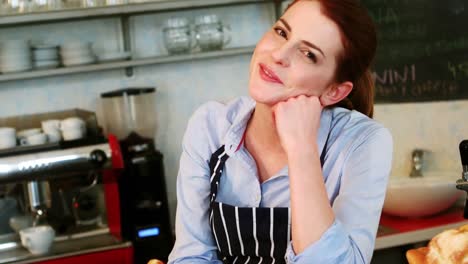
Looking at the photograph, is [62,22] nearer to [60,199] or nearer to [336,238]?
[60,199]

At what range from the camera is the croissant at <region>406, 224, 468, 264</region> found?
4.72 ft

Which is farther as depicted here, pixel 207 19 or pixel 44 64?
pixel 207 19

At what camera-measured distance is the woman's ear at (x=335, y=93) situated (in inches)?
62.9

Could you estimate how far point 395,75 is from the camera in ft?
10.2

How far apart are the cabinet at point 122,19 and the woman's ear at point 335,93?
1.77 metres

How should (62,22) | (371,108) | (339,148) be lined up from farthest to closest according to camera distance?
(62,22), (371,108), (339,148)

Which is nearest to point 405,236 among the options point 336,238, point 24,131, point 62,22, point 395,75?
point 395,75

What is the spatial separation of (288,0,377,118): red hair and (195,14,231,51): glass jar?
1.81 metres

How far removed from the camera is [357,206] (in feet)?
4.81

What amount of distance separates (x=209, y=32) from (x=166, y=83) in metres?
0.38

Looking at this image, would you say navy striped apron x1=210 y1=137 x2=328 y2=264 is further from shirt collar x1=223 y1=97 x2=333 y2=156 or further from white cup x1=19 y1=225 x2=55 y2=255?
white cup x1=19 y1=225 x2=55 y2=255

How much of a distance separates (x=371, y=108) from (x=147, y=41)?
2031 mm

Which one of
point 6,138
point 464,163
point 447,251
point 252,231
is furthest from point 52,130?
point 464,163

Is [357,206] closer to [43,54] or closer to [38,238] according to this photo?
[38,238]
